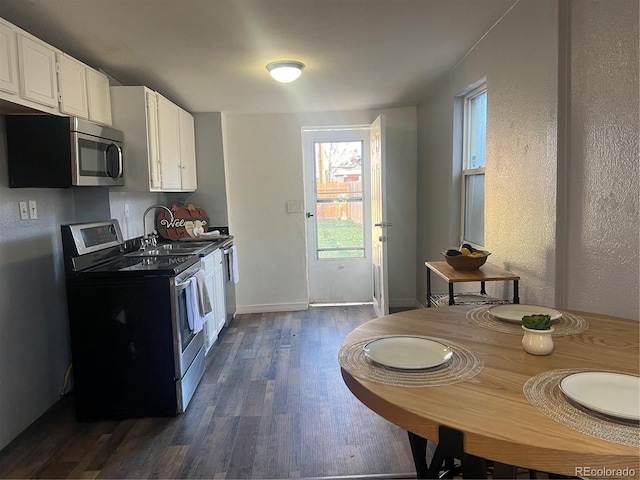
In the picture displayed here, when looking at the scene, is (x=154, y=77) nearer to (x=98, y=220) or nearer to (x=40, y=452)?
(x=98, y=220)

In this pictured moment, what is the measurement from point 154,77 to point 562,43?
271cm

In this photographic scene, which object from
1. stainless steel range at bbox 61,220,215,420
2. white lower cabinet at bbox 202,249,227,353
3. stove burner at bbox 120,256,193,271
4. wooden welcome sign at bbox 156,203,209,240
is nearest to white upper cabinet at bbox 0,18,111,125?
stainless steel range at bbox 61,220,215,420

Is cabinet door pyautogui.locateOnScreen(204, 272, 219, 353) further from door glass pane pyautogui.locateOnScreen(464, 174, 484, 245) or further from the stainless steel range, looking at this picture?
door glass pane pyautogui.locateOnScreen(464, 174, 484, 245)

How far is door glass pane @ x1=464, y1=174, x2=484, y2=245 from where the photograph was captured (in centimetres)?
310

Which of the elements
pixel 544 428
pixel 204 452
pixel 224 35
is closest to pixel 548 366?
pixel 544 428

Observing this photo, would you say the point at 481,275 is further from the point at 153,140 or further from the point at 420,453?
the point at 153,140

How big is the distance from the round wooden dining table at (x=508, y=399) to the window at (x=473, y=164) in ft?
5.68

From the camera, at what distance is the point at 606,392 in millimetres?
966

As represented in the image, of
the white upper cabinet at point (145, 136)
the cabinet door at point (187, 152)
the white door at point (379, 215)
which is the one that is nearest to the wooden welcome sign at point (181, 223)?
the cabinet door at point (187, 152)

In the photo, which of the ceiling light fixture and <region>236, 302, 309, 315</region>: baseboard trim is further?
<region>236, 302, 309, 315</region>: baseboard trim

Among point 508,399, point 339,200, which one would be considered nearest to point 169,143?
point 339,200

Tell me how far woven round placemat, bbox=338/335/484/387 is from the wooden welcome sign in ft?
10.7

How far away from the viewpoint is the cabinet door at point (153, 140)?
3.14 metres

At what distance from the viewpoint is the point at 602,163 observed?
1699 mm
